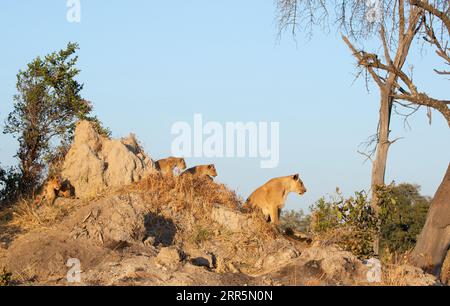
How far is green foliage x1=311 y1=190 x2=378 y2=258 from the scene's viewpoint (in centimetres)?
1819

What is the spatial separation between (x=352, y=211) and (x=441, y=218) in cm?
211

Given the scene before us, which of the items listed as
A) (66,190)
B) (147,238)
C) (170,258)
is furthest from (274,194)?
(170,258)

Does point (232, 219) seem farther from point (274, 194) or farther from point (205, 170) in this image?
point (205, 170)

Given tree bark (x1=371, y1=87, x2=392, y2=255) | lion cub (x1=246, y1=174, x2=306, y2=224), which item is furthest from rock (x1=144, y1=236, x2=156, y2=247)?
tree bark (x1=371, y1=87, x2=392, y2=255)

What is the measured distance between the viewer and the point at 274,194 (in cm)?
2180

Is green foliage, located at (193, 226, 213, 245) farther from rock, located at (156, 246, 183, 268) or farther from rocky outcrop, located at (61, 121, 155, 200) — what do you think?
rock, located at (156, 246, 183, 268)

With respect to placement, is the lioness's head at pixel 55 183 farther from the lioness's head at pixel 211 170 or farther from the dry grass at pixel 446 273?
the dry grass at pixel 446 273

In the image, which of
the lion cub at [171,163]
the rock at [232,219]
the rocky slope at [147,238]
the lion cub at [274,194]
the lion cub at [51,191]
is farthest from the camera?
the lion cub at [171,163]

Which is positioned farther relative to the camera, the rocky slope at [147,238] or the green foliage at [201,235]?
the green foliage at [201,235]

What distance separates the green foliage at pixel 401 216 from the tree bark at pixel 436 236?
1.52 meters

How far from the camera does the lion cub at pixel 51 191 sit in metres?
20.0

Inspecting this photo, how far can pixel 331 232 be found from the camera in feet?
60.2

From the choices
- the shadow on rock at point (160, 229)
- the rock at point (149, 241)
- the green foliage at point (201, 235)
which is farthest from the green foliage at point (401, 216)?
the rock at point (149, 241)

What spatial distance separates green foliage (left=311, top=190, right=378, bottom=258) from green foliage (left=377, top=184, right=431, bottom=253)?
809 millimetres
